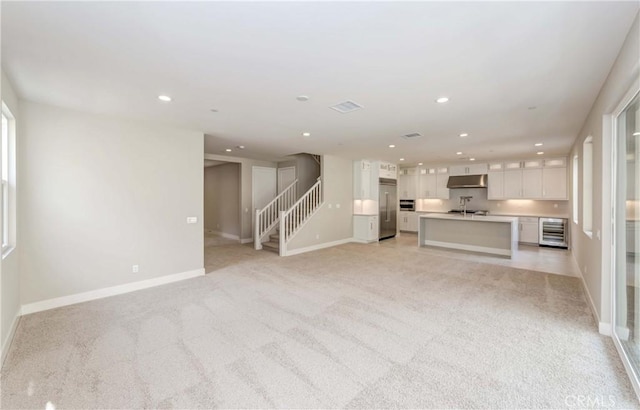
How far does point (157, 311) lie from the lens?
3473 millimetres

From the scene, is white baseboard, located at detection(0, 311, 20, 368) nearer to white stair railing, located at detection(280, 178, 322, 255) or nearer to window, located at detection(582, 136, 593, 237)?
white stair railing, located at detection(280, 178, 322, 255)

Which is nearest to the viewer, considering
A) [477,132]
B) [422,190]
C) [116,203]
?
[116,203]

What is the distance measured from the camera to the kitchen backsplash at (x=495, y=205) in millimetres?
8297

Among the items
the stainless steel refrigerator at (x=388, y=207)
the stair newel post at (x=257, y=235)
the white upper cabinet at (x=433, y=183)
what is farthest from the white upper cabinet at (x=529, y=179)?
the stair newel post at (x=257, y=235)

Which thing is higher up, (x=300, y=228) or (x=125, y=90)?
(x=125, y=90)

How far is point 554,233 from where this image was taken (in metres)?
7.73

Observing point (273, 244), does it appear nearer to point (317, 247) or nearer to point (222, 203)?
point (317, 247)

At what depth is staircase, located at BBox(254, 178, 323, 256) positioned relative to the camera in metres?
6.83

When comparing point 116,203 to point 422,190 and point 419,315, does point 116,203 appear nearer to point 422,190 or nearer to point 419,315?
point 419,315

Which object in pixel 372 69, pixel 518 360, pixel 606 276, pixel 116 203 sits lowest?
pixel 518 360

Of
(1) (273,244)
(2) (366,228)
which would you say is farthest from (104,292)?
(2) (366,228)

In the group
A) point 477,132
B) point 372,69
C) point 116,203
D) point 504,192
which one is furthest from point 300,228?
point 504,192

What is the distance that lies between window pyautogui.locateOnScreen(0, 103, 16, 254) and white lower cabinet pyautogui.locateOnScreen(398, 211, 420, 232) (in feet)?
34.4

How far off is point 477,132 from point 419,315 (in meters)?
3.60
